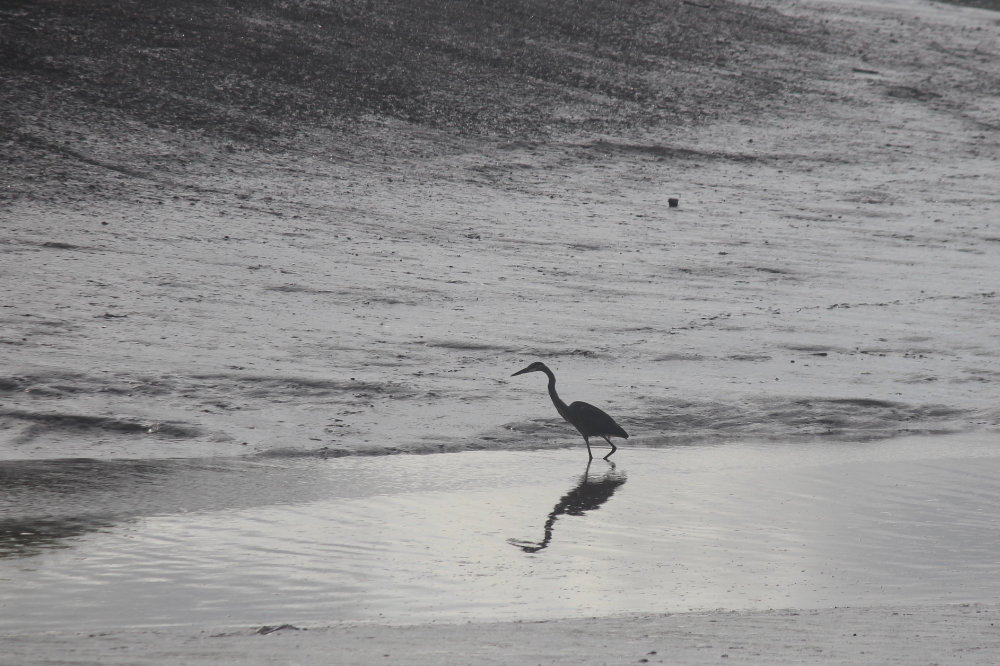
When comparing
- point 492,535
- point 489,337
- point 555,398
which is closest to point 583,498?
point 492,535

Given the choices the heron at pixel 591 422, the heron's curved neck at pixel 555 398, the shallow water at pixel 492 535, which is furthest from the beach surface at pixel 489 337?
the heron's curved neck at pixel 555 398

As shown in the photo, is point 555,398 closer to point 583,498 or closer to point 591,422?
point 591,422

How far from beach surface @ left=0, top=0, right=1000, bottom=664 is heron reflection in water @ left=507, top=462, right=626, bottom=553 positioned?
5 centimetres

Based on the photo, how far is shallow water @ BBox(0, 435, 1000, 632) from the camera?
6.61m

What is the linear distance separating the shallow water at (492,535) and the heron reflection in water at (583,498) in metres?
0.02

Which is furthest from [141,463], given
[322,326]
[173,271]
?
[173,271]

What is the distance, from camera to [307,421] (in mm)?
10547

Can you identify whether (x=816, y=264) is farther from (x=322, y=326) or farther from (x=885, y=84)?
(x=885, y=84)

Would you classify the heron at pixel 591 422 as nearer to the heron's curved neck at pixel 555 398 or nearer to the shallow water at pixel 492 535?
the heron's curved neck at pixel 555 398

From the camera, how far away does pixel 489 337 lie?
42.1ft

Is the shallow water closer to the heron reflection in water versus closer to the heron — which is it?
the heron reflection in water

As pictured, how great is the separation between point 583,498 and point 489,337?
4.12 m

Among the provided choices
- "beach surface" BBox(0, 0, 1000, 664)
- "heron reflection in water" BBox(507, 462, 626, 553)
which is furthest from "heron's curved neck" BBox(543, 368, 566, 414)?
"heron reflection in water" BBox(507, 462, 626, 553)

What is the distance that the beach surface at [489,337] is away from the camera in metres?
6.64
